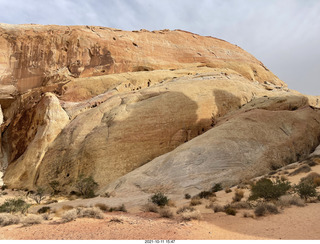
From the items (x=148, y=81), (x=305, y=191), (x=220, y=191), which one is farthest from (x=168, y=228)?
(x=148, y=81)

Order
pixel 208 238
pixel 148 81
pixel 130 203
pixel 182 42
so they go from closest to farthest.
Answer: pixel 208 238 < pixel 130 203 < pixel 148 81 < pixel 182 42

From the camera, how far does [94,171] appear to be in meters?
25.3

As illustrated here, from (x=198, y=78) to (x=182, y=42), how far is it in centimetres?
2658

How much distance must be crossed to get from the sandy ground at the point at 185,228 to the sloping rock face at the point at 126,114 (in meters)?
8.22

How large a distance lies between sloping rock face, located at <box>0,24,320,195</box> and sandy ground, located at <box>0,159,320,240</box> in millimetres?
8221

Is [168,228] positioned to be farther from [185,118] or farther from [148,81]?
[148,81]

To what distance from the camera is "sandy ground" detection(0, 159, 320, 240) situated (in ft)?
→ 26.9

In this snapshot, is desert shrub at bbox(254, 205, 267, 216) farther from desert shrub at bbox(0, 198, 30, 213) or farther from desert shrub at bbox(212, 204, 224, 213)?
desert shrub at bbox(0, 198, 30, 213)

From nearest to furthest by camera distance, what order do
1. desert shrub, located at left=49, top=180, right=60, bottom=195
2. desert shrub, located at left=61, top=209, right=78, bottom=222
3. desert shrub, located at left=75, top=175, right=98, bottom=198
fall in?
1. desert shrub, located at left=61, top=209, right=78, bottom=222
2. desert shrub, located at left=75, top=175, right=98, bottom=198
3. desert shrub, located at left=49, top=180, right=60, bottom=195

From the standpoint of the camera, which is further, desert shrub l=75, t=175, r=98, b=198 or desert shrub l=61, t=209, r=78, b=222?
desert shrub l=75, t=175, r=98, b=198

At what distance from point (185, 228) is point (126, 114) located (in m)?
21.4

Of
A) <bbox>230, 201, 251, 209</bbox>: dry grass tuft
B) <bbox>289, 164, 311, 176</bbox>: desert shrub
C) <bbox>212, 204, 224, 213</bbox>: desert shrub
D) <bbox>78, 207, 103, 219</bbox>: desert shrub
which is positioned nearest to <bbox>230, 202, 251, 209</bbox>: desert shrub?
<bbox>230, 201, 251, 209</bbox>: dry grass tuft

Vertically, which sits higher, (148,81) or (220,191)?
(148,81)

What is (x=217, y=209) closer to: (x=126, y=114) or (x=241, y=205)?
(x=241, y=205)
